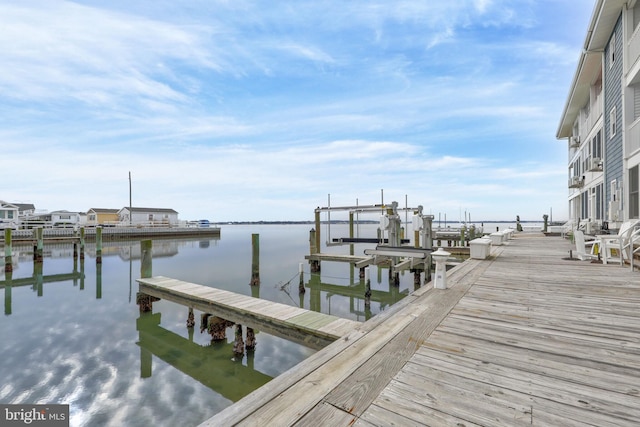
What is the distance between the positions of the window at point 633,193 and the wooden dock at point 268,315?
1119 cm

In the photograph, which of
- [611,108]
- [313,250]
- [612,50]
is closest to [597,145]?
[611,108]

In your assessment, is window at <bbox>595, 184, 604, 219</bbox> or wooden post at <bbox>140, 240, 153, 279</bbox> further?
window at <bbox>595, 184, 604, 219</bbox>

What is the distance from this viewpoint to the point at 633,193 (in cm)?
989

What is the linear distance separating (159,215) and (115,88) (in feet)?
153

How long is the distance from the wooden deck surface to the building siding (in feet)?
33.0

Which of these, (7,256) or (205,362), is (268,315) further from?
(7,256)

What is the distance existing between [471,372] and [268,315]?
4.21 m

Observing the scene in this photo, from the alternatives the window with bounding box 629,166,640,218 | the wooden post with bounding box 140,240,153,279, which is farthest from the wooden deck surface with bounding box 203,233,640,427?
the wooden post with bounding box 140,240,153,279

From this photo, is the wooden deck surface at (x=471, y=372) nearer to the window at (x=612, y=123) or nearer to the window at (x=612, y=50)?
the window at (x=612, y=123)

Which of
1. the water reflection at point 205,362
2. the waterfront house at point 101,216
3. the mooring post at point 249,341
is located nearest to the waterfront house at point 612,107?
the mooring post at point 249,341

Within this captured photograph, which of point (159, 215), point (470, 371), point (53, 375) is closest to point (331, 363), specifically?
point (470, 371)

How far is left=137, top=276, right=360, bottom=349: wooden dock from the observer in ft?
16.1

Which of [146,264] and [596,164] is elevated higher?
[596,164]

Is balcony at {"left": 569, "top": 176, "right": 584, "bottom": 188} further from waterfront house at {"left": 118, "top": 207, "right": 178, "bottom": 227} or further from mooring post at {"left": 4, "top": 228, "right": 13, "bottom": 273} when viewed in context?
waterfront house at {"left": 118, "top": 207, "right": 178, "bottom": 227}
